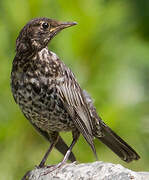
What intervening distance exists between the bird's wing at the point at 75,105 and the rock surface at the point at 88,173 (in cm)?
45

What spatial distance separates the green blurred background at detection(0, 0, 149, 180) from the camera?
9359 mm

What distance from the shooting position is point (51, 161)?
9336 mm

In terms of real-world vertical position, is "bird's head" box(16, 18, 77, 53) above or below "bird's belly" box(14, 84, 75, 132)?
above

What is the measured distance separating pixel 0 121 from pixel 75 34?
4.35 feet

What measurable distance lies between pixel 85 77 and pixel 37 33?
1507 millimetres

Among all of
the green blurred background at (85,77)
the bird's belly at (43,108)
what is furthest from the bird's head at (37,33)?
the green blurred background at (85,77)

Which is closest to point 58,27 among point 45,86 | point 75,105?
point 45,86

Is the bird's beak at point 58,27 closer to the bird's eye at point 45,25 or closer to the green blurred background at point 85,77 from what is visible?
the bird's eye at point 45,25

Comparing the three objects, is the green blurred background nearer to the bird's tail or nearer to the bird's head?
the bird's tail

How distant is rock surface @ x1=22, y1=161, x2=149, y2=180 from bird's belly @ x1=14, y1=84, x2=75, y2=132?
1.43ft

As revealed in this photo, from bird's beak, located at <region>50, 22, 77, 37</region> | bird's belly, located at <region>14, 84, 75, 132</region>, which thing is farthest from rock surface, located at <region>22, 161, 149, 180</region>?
bird's beak, located at <region>50, 22, 77, 37</region>

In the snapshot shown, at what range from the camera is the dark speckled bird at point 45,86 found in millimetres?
8234

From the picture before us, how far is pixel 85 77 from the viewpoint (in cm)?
970

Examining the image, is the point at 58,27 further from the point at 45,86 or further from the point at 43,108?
the point at 43,108
